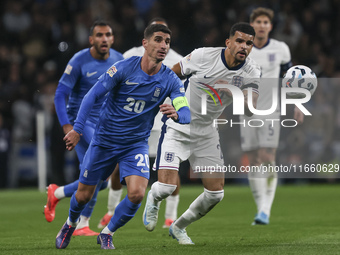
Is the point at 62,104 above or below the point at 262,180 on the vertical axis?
above

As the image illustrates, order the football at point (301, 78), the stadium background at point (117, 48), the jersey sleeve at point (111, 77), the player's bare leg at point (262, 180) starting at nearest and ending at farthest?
1. the jersey sleeve at point (111, 77)
2. the football at point (301, 78)
3. the player's bare leg at point (262, 180)
4. the stadium background at point (117, 48)

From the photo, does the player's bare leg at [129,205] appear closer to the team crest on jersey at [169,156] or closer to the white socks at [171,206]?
the team crest on jersey at [169,156]

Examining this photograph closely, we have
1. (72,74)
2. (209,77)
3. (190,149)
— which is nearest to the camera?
(190,149)

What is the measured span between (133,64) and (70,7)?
11.9 m

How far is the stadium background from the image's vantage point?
625 inches

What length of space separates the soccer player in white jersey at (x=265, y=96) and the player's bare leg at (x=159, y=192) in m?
2.72

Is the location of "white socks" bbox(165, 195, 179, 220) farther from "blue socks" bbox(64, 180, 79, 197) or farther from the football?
the football

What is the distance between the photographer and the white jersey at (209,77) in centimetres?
744

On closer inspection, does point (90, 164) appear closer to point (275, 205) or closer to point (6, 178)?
point (275, 205)

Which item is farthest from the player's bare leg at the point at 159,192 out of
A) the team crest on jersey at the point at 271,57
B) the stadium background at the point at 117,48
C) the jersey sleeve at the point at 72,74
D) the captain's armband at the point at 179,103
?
the stadium background at the point at 117,48

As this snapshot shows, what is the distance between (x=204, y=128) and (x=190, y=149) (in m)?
0.28

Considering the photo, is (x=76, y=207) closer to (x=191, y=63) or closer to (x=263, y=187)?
(x=191, y=63)

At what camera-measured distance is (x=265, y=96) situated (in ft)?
32.4

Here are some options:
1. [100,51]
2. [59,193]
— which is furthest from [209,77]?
[59,193]
